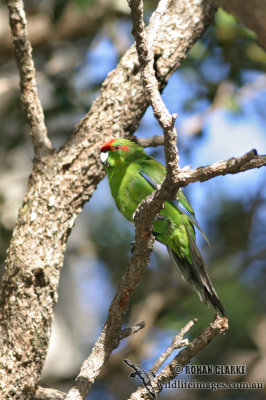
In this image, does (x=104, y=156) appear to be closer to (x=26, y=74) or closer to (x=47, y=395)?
(x=26, y=74)

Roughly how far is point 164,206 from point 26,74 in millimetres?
994

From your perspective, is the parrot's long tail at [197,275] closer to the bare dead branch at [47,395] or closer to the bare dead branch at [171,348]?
the bare dead branch at [171,348]

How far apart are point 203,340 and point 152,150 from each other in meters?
3.12

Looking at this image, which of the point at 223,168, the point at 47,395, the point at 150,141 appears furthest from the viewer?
the point at 150,141

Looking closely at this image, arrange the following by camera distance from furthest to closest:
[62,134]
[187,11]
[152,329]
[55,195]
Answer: [62,134] → [152,329] → [187,11] → [55,195]

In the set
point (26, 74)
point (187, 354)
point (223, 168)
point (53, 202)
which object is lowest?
point (187, 354)

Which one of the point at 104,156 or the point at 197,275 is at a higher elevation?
the point at 104,156

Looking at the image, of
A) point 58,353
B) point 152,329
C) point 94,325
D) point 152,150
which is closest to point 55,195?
point 152,329

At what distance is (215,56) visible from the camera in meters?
4.68

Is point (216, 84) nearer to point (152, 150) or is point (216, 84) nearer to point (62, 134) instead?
point (152, 150)

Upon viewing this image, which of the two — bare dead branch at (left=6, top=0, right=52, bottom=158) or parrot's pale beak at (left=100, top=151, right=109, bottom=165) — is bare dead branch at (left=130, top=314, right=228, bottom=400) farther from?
bare dead branch at (left=6, top=0, right=52, bottom=158)

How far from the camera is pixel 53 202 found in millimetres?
2598

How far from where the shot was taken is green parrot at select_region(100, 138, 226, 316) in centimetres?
288

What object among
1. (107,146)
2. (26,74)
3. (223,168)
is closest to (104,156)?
(107,146)
